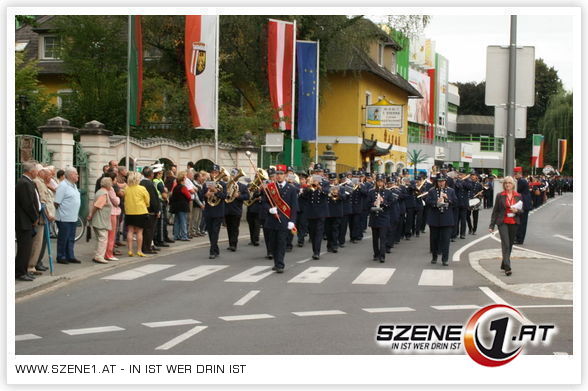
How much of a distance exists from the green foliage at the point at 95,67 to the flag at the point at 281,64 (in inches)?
304

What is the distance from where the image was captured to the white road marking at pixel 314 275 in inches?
566

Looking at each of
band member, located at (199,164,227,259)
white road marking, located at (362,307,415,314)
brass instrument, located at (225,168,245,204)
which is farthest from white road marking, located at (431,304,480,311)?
brass instrument, located at (225,168,245,204)

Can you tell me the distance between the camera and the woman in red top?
50.3 ft

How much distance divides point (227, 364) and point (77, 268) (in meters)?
8.89

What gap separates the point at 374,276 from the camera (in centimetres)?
1517

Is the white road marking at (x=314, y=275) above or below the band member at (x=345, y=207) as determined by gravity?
below

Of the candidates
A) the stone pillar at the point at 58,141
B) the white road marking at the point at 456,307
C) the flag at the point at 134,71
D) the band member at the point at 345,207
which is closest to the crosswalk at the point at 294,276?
the white road marking at the point at 456,307

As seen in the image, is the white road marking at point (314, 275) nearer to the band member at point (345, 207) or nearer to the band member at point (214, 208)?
the band member at point (214, 208)

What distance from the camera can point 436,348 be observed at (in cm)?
777

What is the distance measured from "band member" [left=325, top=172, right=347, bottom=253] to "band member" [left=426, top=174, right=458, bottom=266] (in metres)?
3.04

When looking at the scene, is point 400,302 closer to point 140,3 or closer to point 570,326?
point 570,326

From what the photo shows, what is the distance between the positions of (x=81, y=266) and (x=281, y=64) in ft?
58.5

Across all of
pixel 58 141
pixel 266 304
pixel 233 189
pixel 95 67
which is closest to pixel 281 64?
pixel 95 67

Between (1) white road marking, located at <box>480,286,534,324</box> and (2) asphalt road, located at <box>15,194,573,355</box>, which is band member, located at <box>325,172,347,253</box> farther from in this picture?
(1) white road marking, located at <box>480,286,534,324</box>
